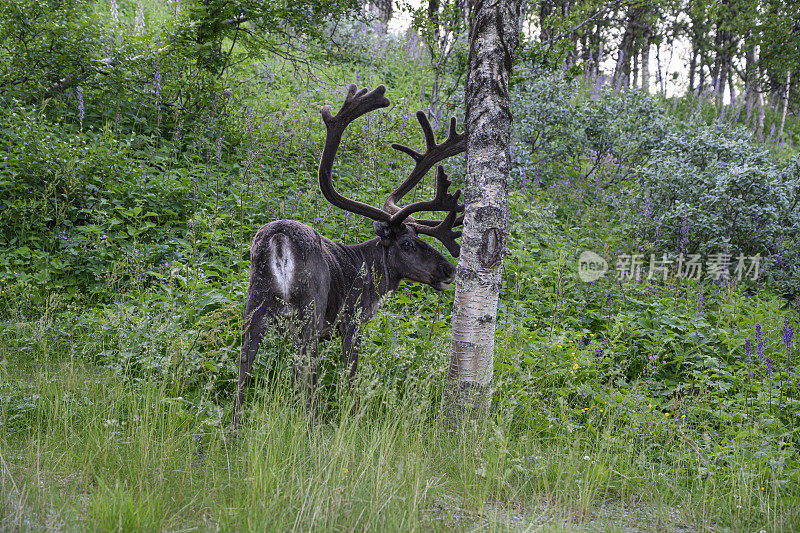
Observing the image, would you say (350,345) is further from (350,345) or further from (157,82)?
(157,82)

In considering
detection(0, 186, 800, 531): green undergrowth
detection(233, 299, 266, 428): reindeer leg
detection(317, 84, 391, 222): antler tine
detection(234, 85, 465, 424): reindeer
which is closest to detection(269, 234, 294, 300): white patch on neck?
A: detection(234, 85, 465, 424): reindeer

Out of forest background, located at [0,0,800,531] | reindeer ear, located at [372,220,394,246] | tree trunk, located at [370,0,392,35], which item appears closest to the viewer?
forest background, located at [0,0,800,531]

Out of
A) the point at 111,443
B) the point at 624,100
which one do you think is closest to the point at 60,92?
the point at 111,443

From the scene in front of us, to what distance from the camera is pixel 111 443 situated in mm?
3420

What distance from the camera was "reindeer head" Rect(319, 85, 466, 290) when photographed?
5.29m

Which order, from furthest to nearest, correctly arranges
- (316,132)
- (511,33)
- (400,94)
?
(400,94) < (316,132) < (511,33)

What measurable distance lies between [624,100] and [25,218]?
1070cm

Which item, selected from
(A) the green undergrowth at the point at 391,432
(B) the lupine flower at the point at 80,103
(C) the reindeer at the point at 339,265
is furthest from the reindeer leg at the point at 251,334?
(B) the lupine flower at the point at 80,103

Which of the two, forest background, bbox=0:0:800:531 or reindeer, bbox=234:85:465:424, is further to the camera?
reindeer, bbox=234:85:465:424

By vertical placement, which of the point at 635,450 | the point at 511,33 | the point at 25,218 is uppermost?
the point at 511,33

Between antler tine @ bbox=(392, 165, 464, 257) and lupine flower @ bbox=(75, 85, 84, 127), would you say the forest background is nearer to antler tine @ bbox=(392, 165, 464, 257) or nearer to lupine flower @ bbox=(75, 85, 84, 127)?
lupine flower @ bbox=(75, 85, 84, 127)

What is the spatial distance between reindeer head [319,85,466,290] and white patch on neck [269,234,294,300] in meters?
1.28

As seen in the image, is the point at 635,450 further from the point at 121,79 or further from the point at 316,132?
the point at 121,79

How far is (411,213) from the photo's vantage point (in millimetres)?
5648
